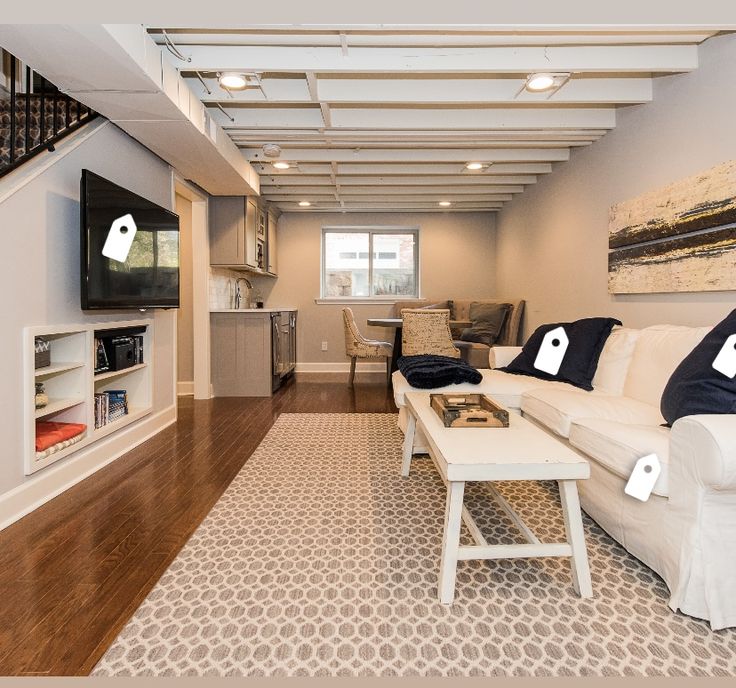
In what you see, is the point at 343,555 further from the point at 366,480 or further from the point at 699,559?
the point at 699,559

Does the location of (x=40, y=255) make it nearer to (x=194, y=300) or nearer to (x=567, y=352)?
(x=194, y=300)

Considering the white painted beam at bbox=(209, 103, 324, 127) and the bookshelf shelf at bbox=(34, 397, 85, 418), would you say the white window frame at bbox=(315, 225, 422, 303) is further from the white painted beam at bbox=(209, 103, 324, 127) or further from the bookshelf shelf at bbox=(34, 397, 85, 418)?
the bookshelf shelf at bbox=(34, 397, 85, 418)

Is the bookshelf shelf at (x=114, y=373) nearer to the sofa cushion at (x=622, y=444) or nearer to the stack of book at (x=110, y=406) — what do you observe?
the stack of book at (x=110, y=406)

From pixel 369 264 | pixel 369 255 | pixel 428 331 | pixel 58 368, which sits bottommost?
pixel 58 368

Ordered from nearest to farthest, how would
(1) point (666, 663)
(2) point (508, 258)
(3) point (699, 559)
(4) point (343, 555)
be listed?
(1) point (666, 663) < (3) point (699, 559) < (4) point (343, 555) < (2) point (508, 258)

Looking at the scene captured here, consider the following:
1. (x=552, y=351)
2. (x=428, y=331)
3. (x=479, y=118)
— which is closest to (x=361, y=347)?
(x=428, y=331)

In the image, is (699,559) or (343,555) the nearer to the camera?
(699,559)

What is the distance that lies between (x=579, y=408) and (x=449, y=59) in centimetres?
205

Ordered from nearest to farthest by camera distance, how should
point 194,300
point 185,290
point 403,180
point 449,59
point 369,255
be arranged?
point 449,59 → point 194,300 → point 403,180 → point 185,290 → point 369,255

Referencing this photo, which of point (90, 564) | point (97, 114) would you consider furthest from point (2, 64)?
point (90, 564)

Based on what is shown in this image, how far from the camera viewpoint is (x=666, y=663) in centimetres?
129

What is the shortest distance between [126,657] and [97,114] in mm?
2867

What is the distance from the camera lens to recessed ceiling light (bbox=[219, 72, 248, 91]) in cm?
279

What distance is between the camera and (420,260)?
22.8ft
